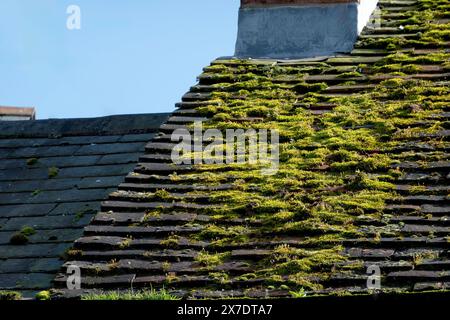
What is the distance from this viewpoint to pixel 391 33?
936 centimetres

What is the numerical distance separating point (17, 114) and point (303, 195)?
9325 millimetres

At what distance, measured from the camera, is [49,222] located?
950 cm

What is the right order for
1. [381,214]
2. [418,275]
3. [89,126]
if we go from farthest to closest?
[89,126] → [381,214] → [418,275]

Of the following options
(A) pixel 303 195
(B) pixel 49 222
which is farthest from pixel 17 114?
(A) pixel 303 195

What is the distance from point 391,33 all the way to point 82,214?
2770 mm

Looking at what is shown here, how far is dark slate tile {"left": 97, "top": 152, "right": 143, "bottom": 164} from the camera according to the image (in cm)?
1049

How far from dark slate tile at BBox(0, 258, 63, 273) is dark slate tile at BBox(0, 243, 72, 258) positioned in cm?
7

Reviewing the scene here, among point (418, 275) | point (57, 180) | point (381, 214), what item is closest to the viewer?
point (418, 275)

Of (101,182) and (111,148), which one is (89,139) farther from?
(101,182)

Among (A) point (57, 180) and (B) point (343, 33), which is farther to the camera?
(A) point (57, 180)

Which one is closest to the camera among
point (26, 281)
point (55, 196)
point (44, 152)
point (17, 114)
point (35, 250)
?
point (26, 281)

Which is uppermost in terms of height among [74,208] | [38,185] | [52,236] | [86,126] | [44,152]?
[86,126]
